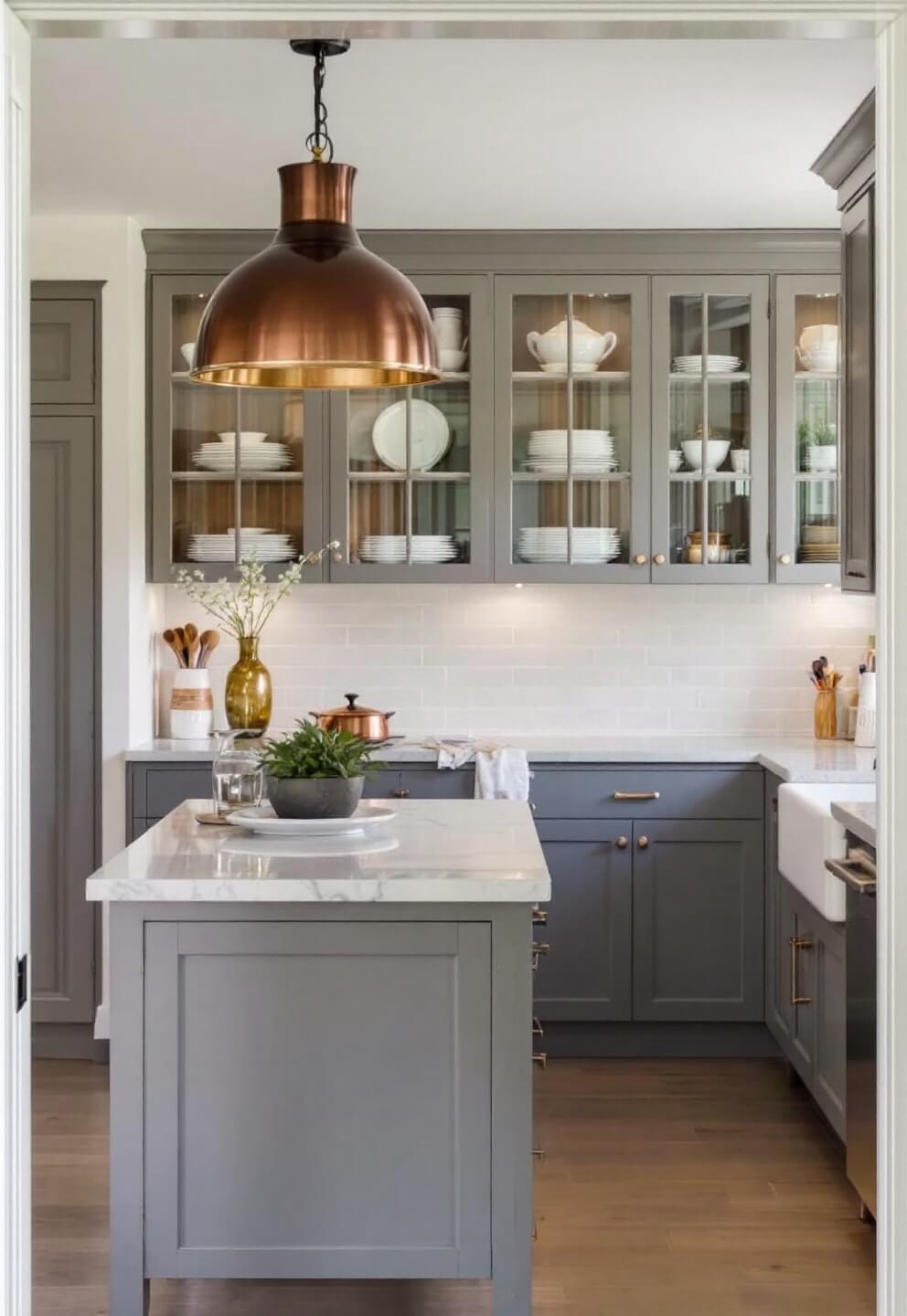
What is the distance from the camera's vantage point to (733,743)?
5109mm

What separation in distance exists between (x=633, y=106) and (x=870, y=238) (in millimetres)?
840

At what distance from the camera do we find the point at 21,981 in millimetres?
1999

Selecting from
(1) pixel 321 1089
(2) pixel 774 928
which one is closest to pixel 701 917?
(2) pixel 774 928

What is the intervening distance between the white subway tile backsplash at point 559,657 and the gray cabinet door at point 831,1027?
63.1 inches

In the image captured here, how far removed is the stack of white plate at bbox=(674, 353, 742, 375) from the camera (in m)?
5.04

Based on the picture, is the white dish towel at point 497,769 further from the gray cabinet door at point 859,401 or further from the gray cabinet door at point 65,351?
the gray cabinet door at point 65,351

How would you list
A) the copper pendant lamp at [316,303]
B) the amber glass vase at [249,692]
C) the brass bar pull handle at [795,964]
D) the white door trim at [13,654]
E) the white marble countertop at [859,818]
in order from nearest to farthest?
the white door trim at [13,654] → the copper pendant lamp at [316,303] → the white marble countertop at [859,818] → the brass bar pull handle at [795,964] → the amber glass vase at [249,692]

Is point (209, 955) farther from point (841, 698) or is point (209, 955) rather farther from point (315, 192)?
point (841, 698)

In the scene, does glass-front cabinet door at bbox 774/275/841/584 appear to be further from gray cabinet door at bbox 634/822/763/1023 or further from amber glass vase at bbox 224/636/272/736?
amber glass vase at bbox 224/636/272/736

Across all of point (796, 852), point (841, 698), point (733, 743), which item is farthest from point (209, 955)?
point (841, 698)

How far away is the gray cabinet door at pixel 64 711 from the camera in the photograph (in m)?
4.85

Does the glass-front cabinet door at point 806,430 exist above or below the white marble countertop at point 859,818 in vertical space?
above

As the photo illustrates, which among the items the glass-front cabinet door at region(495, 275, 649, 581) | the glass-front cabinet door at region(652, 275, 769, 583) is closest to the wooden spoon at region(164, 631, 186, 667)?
the glass-front cabinet door at region(495, 275, 649, 581)

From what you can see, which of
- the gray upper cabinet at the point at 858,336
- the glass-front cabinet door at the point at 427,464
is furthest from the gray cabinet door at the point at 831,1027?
the glass-front cabinet door at the point at 427,464
